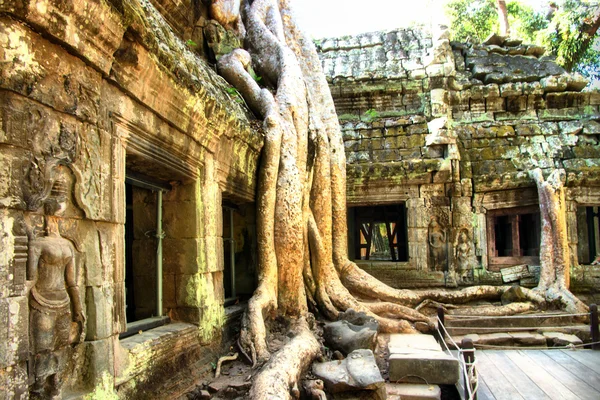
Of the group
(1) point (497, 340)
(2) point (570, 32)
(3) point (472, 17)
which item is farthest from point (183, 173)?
(3) point (472, 17)

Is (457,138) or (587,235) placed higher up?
(457,138)

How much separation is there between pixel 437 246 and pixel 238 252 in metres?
3.50

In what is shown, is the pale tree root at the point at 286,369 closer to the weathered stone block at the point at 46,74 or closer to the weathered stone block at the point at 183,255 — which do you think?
the weathered stone block at the point at 183,255

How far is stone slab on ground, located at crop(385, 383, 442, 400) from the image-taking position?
376cm

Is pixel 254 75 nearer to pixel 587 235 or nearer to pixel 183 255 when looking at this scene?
pixel 183 255

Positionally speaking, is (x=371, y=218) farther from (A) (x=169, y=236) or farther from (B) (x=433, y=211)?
(A) (x=169, y=236)

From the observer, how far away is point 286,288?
479cm

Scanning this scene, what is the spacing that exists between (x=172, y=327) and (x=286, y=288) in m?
1.58

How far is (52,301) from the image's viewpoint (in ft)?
6.73

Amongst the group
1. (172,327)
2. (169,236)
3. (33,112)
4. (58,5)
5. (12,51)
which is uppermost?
(58,5)

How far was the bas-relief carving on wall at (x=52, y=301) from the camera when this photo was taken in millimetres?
1966

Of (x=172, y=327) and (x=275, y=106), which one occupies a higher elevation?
(x=275, y=106)

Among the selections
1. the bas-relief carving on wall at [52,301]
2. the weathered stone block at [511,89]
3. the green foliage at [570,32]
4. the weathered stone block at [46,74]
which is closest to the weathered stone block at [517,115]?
the weathered stone block at [511,89]

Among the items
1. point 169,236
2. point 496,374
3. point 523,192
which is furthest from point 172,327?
point 523,192
